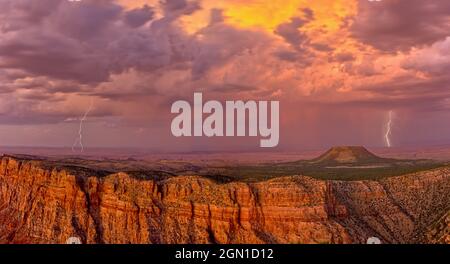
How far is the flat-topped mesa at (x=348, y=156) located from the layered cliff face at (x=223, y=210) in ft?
212

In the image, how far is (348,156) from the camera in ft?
579

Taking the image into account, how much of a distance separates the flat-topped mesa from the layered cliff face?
6473 centimetres

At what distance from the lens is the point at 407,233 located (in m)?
84.1

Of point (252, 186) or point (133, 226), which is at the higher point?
point (252, 186)

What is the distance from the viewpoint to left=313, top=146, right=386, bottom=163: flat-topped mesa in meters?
165

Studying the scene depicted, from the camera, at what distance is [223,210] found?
85.3 meters

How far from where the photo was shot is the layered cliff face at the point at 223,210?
8369 centimetres

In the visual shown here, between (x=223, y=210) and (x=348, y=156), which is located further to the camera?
(x=348, y=156)

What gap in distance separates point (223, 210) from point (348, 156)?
99.0m
